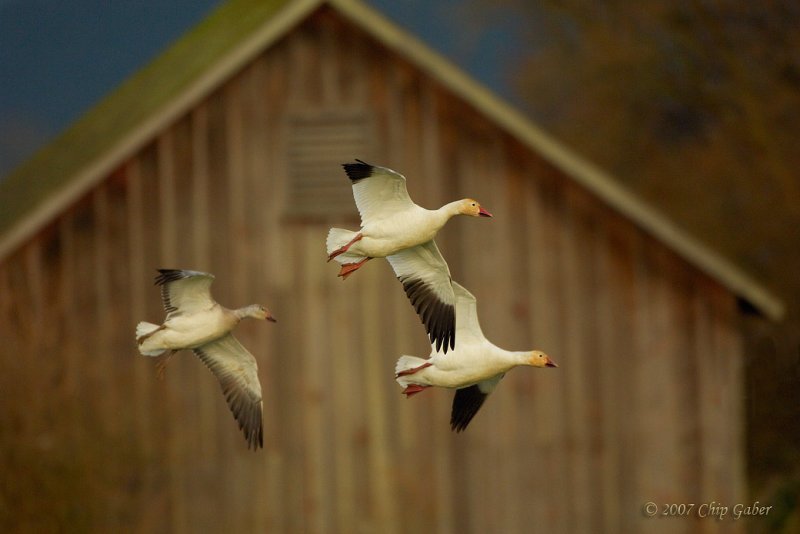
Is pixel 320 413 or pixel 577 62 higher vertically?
pixel 577 62

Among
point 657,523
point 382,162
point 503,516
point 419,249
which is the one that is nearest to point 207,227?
point 382,162

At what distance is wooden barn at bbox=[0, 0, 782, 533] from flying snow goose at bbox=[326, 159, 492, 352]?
7683 millimetres

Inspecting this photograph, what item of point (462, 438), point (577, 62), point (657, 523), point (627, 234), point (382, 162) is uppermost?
point (577, 62)

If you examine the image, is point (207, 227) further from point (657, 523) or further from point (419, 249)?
point (419, 249)

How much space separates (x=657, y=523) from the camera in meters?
12.2

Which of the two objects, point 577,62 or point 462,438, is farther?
point 577,62

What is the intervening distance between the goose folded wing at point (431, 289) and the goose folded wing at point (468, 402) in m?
0.38

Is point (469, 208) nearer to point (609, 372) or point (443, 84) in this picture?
point (443, 84)

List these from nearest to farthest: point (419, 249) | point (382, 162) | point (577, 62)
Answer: point (419, 249), point (382, 162), point (577, 62)

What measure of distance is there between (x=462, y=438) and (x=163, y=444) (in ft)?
9.13

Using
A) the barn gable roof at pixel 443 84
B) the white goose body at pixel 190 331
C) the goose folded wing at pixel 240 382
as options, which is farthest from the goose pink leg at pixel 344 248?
the barn gable roof at pixel 443 84

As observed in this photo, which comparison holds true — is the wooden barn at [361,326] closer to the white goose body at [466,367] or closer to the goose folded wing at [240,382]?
→ the goose folded wing at [240,382]

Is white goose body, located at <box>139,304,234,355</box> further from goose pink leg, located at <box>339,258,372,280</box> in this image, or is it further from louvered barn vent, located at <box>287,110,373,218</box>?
louvered barn vent, located at <box>287,110,373,218</box>

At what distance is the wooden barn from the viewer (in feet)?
39.6
